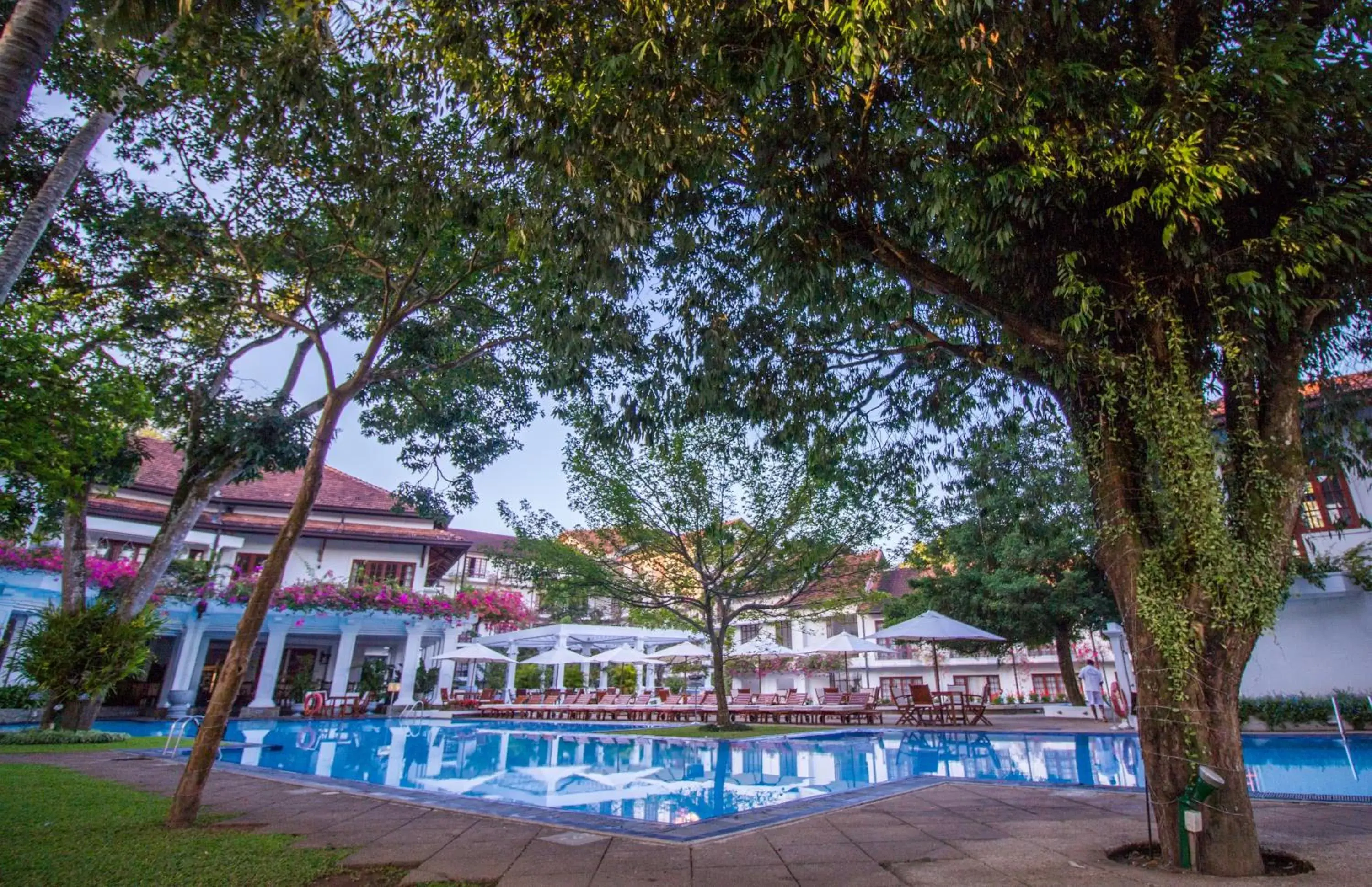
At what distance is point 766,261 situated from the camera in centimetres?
629

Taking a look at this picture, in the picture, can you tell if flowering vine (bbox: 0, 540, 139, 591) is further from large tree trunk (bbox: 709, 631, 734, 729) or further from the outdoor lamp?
the outdoor lamp

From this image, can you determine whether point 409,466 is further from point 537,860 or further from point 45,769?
point 537,860

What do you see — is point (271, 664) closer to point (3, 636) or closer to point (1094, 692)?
point (3, 636)

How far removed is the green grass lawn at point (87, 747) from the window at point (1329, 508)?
2430 cm

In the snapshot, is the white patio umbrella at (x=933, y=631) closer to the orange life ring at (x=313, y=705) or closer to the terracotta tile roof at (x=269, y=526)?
the terracotta tile roof at (x=269, y=526)

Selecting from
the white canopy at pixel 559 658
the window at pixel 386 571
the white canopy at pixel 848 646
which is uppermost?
the window at pixel 386 571

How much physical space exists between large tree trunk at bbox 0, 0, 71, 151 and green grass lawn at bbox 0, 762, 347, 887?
190 inches

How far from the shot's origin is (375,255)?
9867 mm

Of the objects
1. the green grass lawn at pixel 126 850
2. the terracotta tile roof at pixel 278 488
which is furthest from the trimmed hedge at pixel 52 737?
the terracotta tile roof at pixel 278 488

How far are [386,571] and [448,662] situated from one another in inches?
174

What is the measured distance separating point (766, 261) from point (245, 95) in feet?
17.9

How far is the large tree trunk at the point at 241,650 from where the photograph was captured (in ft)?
19.5

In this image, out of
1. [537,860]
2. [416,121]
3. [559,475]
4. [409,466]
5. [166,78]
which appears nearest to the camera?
[537,860]

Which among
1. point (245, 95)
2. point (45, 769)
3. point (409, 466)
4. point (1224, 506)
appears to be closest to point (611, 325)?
point (245, 95)
